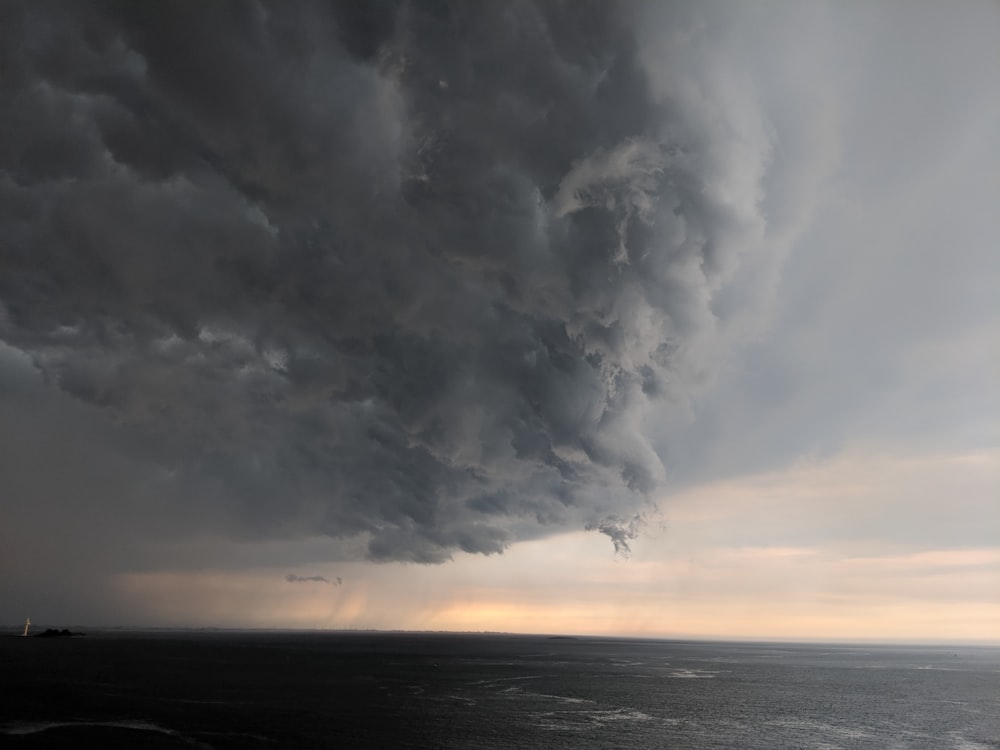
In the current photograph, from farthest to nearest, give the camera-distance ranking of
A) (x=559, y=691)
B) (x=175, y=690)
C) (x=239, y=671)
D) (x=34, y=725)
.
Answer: (x=239, y=671)
(x=559, y=691)
(x=175, y=690)
(x=34, y=725)

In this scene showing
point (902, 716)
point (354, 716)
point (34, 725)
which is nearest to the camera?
point (34, 725)

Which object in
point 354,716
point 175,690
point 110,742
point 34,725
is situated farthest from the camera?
point 175,690

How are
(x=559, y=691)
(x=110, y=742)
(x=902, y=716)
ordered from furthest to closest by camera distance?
(x=559, y=691) → (x=902, y=716) → (x=110, y=742)

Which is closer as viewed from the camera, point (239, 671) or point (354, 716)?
point (354, 716)

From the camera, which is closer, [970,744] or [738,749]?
[738,749]

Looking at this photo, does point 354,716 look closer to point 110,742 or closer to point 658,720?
point 110,742

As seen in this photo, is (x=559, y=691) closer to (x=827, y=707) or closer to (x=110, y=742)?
(x=827, y=707)

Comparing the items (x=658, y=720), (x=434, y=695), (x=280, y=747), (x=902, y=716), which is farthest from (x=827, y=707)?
(x=280, y=747)

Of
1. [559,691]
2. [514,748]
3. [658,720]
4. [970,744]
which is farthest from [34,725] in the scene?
[970,744]

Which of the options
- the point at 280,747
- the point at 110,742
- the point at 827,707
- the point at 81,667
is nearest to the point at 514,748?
the point at 280,747

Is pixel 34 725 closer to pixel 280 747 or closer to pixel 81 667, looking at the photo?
pixel 280 747
